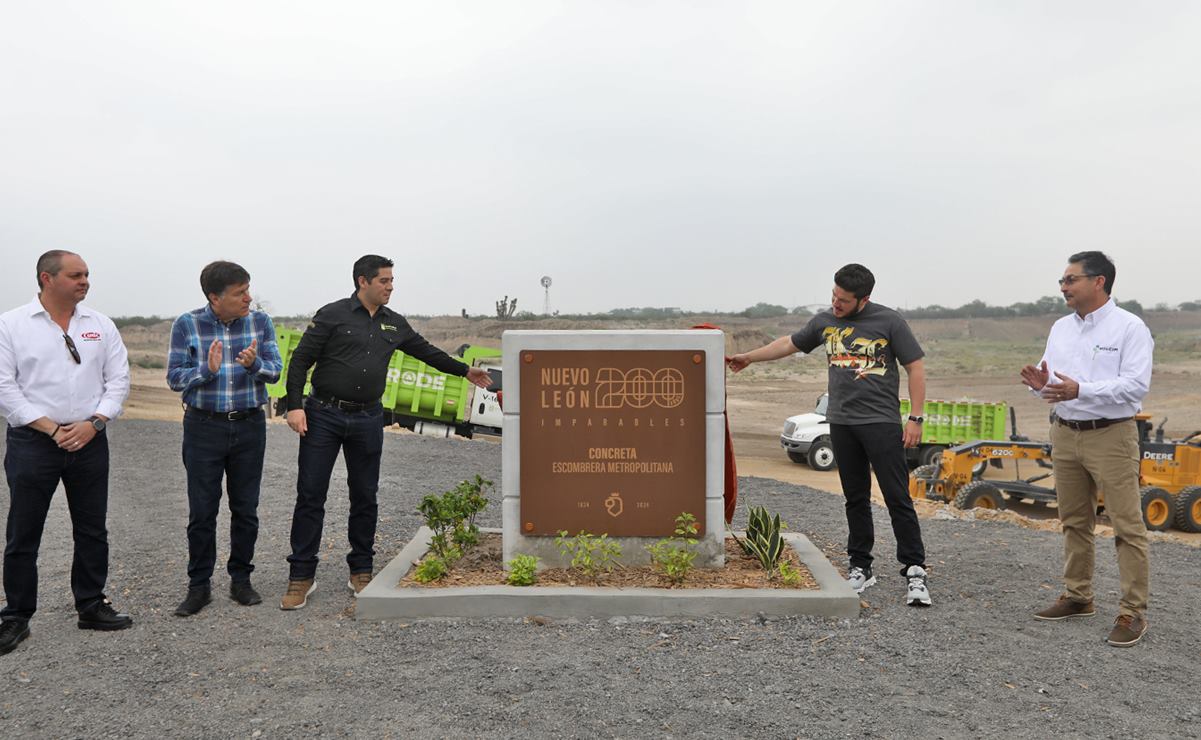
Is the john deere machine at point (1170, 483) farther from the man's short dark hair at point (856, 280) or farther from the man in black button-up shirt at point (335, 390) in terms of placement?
the man in black button-up shirt at point (335, 390)

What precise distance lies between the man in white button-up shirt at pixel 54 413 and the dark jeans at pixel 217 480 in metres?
0.45

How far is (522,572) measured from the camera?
5320mm

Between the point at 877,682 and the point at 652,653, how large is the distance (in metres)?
1.05

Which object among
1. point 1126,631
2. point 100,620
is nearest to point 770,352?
point 1126,631

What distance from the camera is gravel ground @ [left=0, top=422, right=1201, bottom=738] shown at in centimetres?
379

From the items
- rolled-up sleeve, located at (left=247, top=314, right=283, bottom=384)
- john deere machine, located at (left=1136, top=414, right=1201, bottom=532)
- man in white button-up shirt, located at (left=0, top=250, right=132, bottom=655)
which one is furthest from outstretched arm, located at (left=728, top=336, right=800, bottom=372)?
john deere machine, located at (left=1136, top=414, right=1201, bottom=532)

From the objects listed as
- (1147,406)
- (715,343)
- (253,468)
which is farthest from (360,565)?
(1147,406)

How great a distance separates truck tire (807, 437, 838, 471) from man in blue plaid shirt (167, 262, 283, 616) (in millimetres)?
14206

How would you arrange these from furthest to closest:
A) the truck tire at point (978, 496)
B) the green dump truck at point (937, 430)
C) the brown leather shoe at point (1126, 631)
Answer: the green dump truck at point (937, 430), the truck tire at point (978, 496), the brown leather shoe at point (1126, 631)

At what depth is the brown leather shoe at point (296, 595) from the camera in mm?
5316

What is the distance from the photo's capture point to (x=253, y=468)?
211 inches

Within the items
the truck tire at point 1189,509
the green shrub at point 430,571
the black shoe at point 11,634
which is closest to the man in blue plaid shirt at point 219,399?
the black shoe at point 11,634

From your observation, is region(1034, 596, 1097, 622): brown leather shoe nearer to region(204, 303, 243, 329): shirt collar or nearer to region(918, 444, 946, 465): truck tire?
region(204, 303, 243, 329): shirt collar

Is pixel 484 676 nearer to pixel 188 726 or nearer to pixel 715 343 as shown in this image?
pixel 188 726
